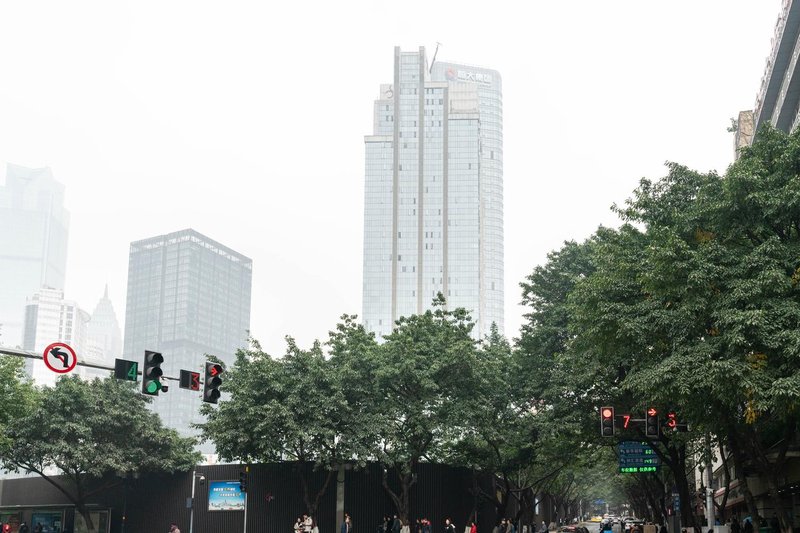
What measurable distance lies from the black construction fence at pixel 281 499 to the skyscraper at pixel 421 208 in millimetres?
126104

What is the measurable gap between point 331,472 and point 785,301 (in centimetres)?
2799

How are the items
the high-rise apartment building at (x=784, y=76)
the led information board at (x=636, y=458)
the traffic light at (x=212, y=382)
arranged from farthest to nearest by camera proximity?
the high-rise apartment building at (x=784, y=76)
the led information board at (x=636, y=458)
the traffic light at (x=212, y=382)

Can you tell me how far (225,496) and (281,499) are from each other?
11.9 ft

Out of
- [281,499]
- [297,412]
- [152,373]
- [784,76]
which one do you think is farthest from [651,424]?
[784,76]

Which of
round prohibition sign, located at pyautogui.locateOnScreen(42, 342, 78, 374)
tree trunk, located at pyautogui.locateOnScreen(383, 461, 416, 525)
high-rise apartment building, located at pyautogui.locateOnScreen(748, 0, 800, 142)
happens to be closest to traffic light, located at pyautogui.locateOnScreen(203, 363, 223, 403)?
round prohibition sign, located at pyautogui.locateOnScreen(42, 342, 78, 374)

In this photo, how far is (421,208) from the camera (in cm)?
18538

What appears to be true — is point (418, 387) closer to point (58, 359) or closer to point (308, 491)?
point (308, 491)

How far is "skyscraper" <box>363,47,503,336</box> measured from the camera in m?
183

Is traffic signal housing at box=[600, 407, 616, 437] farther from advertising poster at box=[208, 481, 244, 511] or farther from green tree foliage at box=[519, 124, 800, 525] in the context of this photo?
advertising poster at box=[208, 481, 244, 511]

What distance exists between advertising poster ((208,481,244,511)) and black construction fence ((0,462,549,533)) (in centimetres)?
18

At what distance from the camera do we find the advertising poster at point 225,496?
4934 cm

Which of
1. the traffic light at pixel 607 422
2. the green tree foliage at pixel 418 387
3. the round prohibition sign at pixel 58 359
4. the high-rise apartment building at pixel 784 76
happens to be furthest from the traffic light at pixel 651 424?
the high-rise apartment building at pixel 784 76

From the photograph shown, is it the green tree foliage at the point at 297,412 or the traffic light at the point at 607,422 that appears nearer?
the traffic light at the point at 607,422

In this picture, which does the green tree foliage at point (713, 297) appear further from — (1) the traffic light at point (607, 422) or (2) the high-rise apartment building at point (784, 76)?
(2) the high-rise apartment building at point (784, 76)
